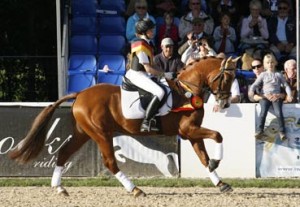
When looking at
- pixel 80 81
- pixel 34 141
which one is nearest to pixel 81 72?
pixel 80 81

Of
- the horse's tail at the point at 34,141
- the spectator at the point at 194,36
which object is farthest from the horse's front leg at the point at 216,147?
the spectator at the point at 194,36

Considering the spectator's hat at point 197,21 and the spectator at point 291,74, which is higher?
the spectator's hat at point 197,21

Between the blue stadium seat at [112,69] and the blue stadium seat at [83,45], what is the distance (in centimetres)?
45

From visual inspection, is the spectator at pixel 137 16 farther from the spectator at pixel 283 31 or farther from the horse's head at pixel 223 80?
the horse's head at pixel 223 80

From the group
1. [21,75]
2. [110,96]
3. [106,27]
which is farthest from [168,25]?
[110,96]

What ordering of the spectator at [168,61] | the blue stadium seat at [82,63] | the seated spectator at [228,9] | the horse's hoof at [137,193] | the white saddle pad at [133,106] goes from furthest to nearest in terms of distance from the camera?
the seated spectator at [228,9], the blue stadium seat at [82,63], the spectator at [168,61], the white saddle pad at [133,106], the horse's hoof at [137,193]

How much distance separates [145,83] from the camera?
44.3ft

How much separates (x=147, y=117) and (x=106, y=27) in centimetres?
635

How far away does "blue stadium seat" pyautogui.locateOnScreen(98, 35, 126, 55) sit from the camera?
19.0 meters

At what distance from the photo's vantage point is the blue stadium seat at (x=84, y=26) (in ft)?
64.5

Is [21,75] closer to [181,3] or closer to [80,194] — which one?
[181,3]

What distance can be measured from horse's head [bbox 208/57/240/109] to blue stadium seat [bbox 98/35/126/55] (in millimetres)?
5484

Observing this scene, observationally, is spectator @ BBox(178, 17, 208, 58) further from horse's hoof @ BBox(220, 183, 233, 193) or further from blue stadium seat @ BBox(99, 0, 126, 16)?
horse's hoof @ BBox(220, 183, 233, 193)

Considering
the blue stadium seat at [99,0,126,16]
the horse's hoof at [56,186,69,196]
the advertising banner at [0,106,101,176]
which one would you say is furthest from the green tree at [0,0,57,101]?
the horse's hoof at [56,186,69,196]
